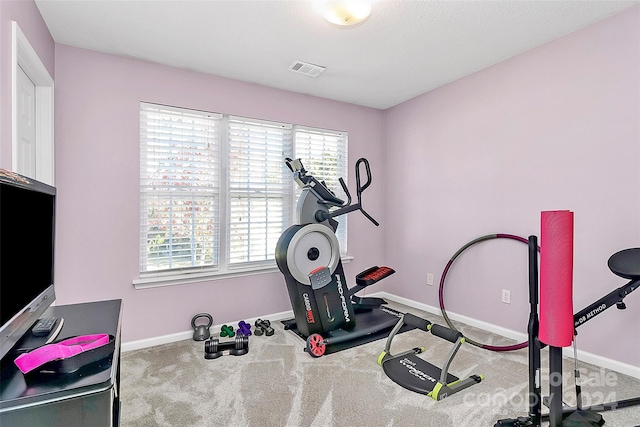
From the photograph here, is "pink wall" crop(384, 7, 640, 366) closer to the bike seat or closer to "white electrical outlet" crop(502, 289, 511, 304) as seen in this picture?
"white electrical outlet" crop(502, 289, 511, 304)

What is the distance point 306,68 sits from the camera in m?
3.10

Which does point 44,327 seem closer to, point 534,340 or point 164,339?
point 164,339

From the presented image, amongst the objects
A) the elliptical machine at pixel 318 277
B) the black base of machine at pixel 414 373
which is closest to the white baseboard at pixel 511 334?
the elliptical machine at pixel 318 277

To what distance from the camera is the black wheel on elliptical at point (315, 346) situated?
8.64 ft

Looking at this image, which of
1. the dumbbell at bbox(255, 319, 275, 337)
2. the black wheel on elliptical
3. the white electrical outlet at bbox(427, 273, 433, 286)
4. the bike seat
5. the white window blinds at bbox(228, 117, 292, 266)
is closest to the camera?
the bike seat

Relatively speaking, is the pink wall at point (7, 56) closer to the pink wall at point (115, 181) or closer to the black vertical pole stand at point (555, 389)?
the pink wall at point (115, 181)

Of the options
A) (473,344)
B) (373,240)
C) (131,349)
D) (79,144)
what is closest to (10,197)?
(79,144)

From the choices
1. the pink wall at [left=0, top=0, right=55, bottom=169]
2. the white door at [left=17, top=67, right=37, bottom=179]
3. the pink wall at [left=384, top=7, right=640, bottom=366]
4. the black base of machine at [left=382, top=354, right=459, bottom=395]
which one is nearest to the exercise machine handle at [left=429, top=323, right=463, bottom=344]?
the black base of machine at [left=382, top=354, right=459, bottom=395]

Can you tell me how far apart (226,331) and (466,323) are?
7.64 feet

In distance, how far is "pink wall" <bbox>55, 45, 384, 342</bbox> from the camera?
8.68 ft

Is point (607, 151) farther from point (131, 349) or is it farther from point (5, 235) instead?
point (131, 349)

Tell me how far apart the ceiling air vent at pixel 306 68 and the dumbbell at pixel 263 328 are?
2.38 m

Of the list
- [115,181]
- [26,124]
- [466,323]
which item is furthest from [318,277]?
[26,124]

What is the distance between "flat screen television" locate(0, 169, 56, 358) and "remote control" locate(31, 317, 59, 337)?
0.05 m
